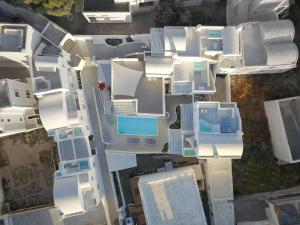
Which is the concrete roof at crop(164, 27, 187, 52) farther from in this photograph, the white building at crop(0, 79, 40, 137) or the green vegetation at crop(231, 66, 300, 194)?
the white building at crop(0, 79, 40, 137)

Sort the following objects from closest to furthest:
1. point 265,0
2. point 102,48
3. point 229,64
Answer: point 265,0 < point 229,64 < point 102,48

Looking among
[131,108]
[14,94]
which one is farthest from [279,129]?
[14,94]

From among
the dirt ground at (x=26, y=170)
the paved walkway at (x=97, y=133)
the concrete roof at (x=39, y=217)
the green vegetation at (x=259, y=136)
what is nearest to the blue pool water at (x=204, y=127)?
the green vegetation at (x=259, y=136)

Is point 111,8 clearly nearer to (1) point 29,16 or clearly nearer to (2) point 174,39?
(2) point 174,39

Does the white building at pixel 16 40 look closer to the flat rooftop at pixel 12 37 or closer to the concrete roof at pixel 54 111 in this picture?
the flat rooftop at pixel 12 37

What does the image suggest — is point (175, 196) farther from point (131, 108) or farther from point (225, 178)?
point (131, 108)

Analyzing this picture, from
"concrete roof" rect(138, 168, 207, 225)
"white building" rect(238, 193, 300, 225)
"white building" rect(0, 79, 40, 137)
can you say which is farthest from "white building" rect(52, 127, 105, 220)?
"white building" rect(238, 193, 300, 225)
